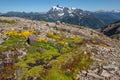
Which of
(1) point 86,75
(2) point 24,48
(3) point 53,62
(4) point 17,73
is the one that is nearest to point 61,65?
(3) point 53,62

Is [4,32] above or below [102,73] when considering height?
above

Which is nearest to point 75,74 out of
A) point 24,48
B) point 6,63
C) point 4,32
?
point 6,63

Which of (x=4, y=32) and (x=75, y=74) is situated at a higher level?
(x=4, y=32)

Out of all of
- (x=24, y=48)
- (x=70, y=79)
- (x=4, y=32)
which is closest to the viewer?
(x=70, y=79)

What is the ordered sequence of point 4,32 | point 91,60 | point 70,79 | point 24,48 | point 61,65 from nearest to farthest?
point 70,79 → point 61,65 → point 91,60 → point 24,48 → point 4,32

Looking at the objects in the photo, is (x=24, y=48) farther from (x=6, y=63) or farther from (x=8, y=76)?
(x=8, y=76)

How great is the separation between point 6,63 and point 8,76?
3713 mm

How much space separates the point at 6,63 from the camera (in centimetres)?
3150

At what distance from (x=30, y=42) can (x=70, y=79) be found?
13.4 metres

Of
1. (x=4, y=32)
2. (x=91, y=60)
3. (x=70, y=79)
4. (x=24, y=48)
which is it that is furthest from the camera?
(x=4, y=32)

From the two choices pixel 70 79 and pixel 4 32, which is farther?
pixel 4 32

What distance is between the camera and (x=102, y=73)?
29.2m

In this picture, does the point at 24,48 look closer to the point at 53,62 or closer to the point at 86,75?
the point at 53,62

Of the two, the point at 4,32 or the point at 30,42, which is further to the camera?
the point at 4,32
